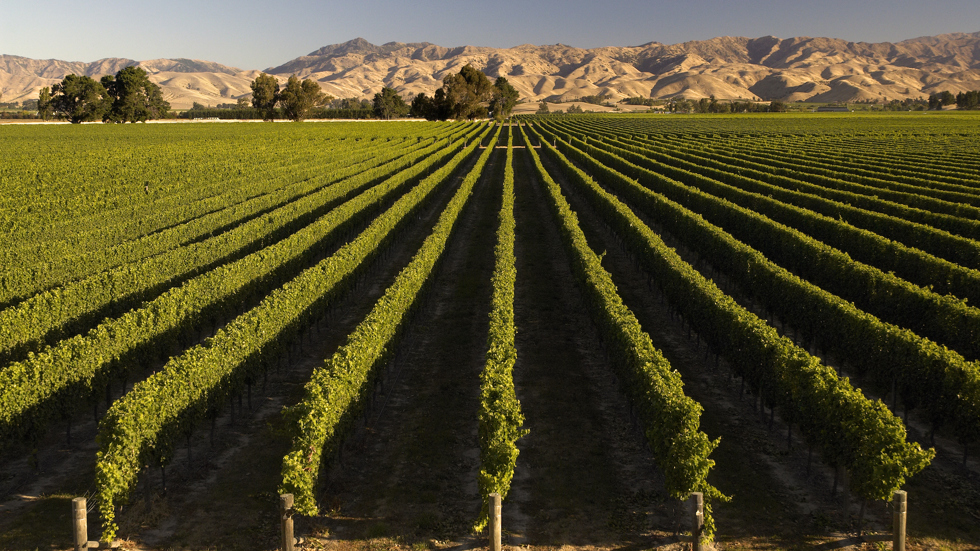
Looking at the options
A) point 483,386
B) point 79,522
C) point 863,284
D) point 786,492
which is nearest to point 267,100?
point 863,284

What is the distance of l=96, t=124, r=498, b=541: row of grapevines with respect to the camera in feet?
34.9

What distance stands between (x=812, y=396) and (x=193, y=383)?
12021 mm

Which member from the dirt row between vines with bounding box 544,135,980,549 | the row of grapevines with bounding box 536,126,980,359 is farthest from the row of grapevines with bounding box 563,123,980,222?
the dirt row between vines with bounding box 544,135,980,549

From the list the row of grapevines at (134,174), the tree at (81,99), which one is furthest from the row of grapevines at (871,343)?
the tree at (81,99)

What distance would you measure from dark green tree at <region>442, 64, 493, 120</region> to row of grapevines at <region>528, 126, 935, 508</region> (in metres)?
139

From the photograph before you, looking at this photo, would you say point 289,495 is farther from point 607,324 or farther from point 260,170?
point 260,170

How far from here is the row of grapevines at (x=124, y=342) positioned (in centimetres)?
1253

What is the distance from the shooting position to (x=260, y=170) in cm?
5109

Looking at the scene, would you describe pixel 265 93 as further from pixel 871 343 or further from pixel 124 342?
pixel 871 343

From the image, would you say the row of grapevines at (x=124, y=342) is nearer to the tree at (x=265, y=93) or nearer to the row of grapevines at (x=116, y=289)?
Answer: the row of grapevines at (x=116, y=289)

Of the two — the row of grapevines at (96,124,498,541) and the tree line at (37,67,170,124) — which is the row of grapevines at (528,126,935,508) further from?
the tree line at (37,67,170,124)

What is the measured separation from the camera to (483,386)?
41.1 ft

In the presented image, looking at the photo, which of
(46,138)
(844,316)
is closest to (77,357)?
(844,316)

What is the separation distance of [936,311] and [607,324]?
8535 mm
